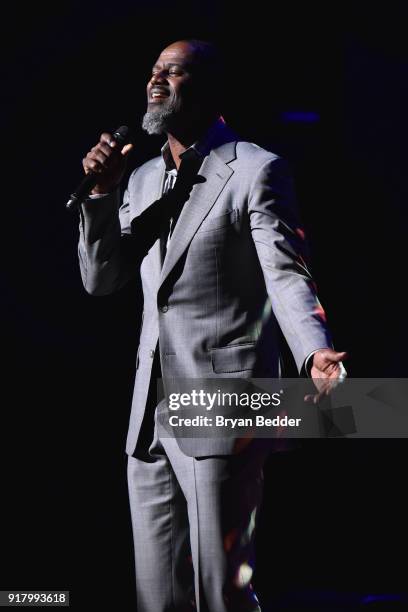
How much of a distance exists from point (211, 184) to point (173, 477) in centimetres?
66

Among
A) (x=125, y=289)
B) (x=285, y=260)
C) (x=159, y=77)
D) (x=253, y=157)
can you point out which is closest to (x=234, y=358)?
(x=285, y=260)

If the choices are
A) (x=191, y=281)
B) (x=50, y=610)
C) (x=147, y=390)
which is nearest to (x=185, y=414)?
(x=147, y=390)

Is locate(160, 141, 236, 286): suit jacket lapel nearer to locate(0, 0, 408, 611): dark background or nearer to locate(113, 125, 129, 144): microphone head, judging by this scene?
locate(113, 125, 129, 144): microphone head

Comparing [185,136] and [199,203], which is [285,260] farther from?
[185,136]

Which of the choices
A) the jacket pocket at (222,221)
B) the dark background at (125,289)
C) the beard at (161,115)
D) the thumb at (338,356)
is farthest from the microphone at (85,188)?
the dark background at (125,289)

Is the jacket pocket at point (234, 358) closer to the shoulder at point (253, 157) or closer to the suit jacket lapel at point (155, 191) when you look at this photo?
the suit jacket lapel at point (155, 191)

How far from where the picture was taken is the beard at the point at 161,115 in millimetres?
1715

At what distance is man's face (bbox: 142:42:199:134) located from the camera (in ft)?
5.63

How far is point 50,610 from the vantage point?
2.21 meters

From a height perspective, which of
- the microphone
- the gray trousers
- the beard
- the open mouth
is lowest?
the gray trousers

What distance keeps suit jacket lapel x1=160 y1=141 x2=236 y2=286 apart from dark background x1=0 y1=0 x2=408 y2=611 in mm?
810

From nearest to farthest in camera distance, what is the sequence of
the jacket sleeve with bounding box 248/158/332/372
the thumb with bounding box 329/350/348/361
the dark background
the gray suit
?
the thumb with bounding box 329/350/348/361 < the jacket sleeve with bounding box 248/158/332/372 < the gray suit < the dark background
